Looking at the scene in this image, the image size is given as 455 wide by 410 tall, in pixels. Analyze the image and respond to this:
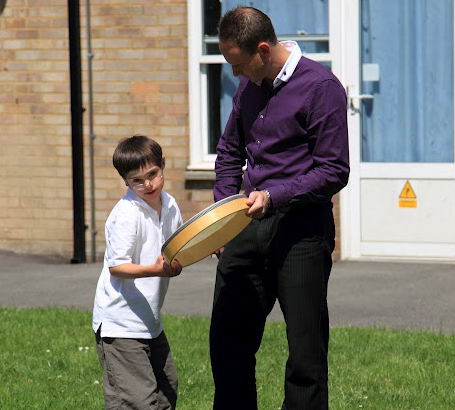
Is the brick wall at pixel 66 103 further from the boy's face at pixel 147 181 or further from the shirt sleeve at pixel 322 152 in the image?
the shirt sleeve at pixel 322 152

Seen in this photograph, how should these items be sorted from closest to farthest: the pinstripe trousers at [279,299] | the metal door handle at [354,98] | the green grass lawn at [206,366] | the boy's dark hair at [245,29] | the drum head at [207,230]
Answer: the drum head at [207,230]
the boy's dark hair at [245,29]
the pinstripe trousers at [279,299]
the green grass lawn at [206,366]
the metal door handle at [354,98]

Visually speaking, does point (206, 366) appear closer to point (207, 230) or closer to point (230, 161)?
point (230, 161)

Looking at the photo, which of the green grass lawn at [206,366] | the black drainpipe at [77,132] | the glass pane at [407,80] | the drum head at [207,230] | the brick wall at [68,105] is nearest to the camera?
the drum head at [207,230]

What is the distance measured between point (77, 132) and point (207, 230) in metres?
6.27

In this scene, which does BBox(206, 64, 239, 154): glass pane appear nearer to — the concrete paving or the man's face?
the concrete paving

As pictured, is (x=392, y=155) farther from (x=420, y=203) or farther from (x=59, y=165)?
(x=59, y=165)

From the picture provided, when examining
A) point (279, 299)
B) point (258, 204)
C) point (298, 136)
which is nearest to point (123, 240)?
point (258, 204)

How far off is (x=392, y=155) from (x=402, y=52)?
2.83 feet

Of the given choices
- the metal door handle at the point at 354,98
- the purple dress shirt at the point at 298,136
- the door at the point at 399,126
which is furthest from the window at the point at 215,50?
the purple dress shirt at the point at 298,136

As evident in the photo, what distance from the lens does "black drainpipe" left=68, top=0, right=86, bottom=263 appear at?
11.2m

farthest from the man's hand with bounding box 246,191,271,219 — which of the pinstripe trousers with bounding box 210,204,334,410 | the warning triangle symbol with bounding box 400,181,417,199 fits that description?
the warning triangle symbol with bounding box 400,181,417,199

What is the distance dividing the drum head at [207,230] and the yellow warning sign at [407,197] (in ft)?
17.7

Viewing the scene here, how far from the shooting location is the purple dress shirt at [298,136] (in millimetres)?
5246

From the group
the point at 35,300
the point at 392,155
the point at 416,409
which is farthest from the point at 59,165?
the point at 416,409
